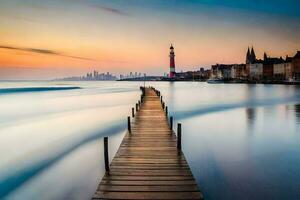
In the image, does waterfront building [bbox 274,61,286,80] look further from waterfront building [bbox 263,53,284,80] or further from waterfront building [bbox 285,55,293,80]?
waterfront building [bbox 263,53,284,80]

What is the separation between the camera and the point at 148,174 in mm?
7395

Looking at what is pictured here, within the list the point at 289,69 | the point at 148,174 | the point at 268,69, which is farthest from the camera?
the point at 268,69

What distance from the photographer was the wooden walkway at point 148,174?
20.4ft

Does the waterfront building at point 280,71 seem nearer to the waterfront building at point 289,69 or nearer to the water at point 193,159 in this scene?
the waterfront building at point 289,69

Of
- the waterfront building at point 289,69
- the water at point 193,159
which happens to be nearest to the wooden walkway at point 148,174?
the water at point 193,159

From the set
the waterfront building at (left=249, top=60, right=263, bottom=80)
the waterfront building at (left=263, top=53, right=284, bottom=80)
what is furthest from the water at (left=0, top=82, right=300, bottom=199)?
the waterfront building at (left=249, top=60, right=263, bottom=80)

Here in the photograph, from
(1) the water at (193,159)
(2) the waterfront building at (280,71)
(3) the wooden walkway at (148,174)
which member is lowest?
(1) the water at (193,159)

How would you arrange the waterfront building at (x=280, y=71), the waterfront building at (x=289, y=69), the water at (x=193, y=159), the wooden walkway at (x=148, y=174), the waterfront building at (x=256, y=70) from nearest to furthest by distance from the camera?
1. the wooden walkway at (x=148, y=174)
2. the water at (x=193, y=159)
3. the waterfront building at (x=289, y=69)
4. the waterfront building at (x=280, y=71)
5. the waterfront building at (x=256, y=70)

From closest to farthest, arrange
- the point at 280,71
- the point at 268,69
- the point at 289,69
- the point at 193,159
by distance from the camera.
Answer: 1. the point at 193,159
2. the point at 289,69
3. the point at 280,71
4. the point at 268,69

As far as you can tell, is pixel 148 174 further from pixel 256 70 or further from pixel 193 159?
pixel 256 70

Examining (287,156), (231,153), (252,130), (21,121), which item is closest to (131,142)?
(231,153)

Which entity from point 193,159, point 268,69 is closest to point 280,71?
point 268,69

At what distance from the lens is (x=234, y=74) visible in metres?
190

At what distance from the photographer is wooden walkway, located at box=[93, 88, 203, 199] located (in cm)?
621
